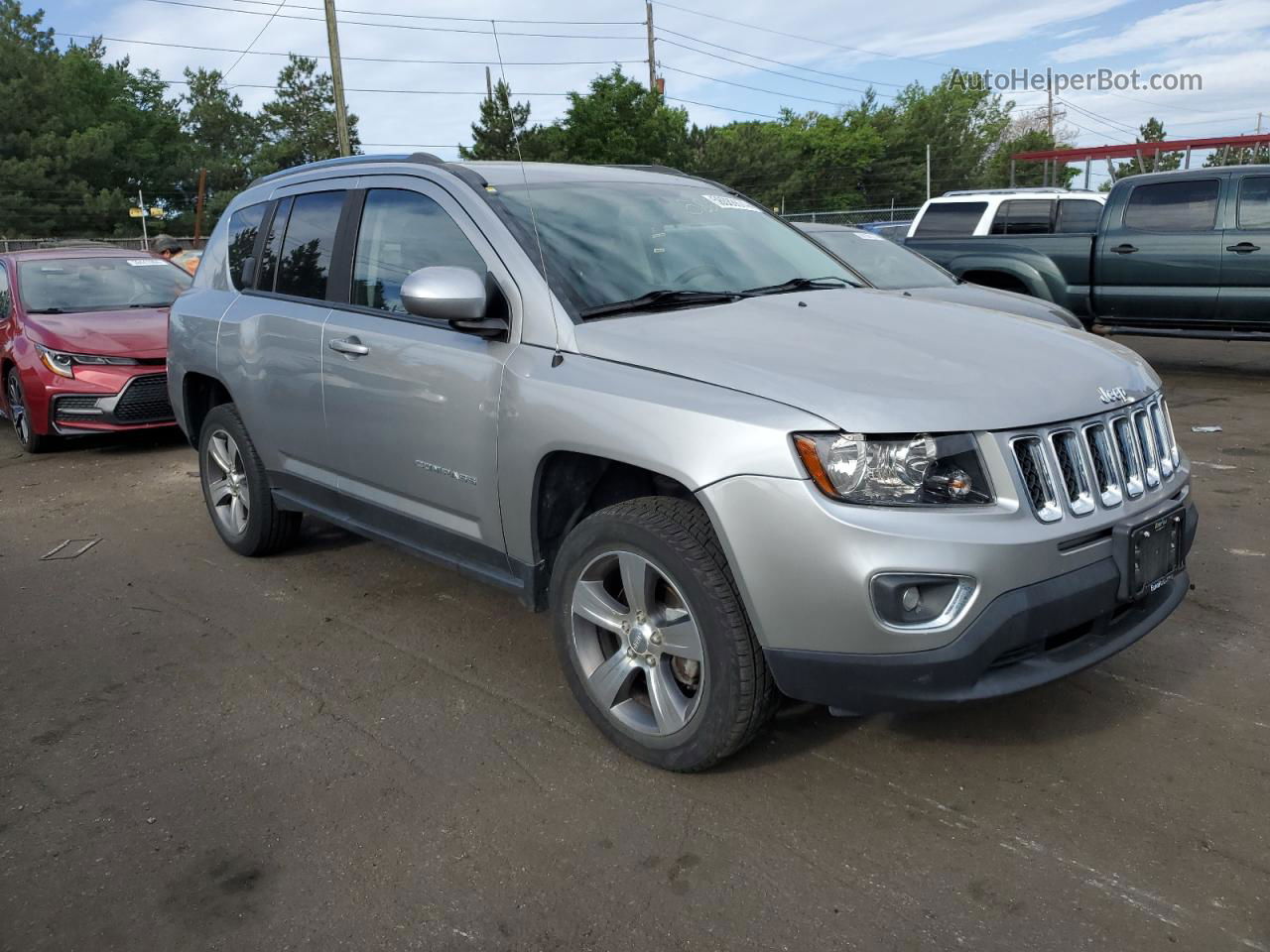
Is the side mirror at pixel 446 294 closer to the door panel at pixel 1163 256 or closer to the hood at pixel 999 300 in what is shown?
the hood at pixel 999 300

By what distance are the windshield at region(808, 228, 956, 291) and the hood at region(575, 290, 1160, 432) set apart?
5006 mm

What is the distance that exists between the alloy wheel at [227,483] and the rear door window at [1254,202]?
9.19 m

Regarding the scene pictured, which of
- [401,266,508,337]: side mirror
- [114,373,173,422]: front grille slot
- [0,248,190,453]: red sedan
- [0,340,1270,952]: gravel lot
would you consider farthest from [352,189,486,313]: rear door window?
[0,248,190,453]: red sedan

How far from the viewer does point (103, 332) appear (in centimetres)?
845

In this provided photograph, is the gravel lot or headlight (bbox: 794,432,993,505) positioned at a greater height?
headlight (bbox: 794,432,993,505)

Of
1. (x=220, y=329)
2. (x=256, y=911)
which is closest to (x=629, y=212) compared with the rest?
(x=220, y=329)

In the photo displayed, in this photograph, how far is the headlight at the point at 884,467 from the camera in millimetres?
2705

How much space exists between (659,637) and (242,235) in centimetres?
342

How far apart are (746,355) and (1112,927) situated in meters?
1.69

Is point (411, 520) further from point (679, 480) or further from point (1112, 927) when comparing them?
point (1112, 927)

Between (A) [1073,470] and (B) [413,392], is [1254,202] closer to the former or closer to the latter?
A: (A) [1073,470]

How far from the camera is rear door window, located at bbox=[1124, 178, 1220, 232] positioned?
10.2 metres

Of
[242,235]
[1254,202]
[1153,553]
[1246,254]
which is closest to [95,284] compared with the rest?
[242,235]

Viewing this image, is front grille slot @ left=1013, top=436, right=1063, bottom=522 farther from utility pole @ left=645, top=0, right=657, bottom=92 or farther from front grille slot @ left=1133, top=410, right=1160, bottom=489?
utility pole @ left=645, top=0, right=657, bottom=92
